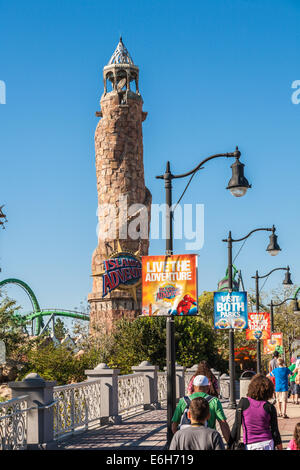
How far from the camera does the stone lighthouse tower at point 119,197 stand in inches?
2334

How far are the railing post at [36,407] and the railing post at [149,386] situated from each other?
34.9 ft

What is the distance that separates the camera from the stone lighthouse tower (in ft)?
194

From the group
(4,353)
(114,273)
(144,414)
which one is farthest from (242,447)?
(114,273)

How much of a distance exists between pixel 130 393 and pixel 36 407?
9.18 metres

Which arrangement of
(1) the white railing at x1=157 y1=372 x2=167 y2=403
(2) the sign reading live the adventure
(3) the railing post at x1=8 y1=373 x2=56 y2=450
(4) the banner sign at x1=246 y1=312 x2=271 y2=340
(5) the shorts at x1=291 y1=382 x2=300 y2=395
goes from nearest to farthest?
1. (3) the railing post at x1=8 y1=373 x2=56 y2=450
2. (2) the sign reading live the adventure
3. (1) the white railing at x1=157 y1=372 x2=167 y2=403
4. (5) the shorts at x1=291 y1=382 x2=300 y2=395
5. (4) the banner sign at x1=246 y1=312 x2=271 y2=340

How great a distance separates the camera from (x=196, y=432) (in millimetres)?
6672

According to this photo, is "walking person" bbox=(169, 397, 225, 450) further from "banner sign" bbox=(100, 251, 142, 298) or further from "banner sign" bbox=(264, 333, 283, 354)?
"banner sign" bbox=(100, 251, 142, 298)

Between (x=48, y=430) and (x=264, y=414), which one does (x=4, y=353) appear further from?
(x=264, y=414)

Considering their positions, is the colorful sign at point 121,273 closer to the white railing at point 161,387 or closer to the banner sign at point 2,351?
the banner sign at point 2,351

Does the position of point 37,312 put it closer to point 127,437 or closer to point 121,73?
point 121,73

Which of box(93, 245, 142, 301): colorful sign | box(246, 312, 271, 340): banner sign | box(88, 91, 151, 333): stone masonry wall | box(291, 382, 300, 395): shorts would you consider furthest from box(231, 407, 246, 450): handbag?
box(88, 91, 151, 333): stone masonry wall

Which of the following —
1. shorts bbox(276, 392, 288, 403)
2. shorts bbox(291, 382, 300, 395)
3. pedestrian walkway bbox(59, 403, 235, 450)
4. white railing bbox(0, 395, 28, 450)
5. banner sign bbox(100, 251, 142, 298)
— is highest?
banner sign bbox(100, 251, 142, 298)

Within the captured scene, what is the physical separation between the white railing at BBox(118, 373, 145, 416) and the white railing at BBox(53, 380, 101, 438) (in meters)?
1.70

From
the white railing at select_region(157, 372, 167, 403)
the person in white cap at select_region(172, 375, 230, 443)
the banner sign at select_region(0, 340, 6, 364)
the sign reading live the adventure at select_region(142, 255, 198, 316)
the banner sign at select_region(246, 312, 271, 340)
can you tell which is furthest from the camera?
the banner sign at select_region(0, 340, 6, 364)
